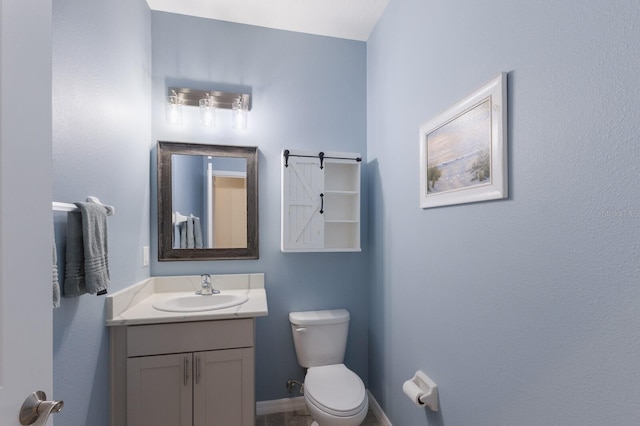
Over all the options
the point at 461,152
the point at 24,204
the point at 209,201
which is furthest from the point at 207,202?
the point at 461,152

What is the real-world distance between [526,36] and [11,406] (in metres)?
1.58

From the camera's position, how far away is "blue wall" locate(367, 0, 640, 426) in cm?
71

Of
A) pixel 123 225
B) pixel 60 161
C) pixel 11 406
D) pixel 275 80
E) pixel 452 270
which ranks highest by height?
pixel 275 80

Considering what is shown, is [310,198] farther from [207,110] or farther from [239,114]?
[207,110]

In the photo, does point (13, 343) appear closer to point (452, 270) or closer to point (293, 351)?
point (452, 270)

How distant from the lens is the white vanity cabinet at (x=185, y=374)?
153 cm

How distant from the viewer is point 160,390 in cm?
155

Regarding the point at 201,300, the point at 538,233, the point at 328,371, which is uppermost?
the point at 538,233

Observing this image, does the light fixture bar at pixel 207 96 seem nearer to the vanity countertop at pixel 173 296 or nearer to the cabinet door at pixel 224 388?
the vanity countertop at pixel 173 296

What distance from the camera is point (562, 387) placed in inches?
32.7

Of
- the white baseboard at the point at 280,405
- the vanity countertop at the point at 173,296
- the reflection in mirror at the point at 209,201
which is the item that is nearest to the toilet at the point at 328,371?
the white baseboard at the point at 280,405

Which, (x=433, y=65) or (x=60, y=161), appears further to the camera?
(x=433, y=65)

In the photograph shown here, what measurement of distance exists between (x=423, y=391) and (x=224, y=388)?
3.40 ft

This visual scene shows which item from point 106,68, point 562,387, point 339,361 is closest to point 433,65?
point 562,387
